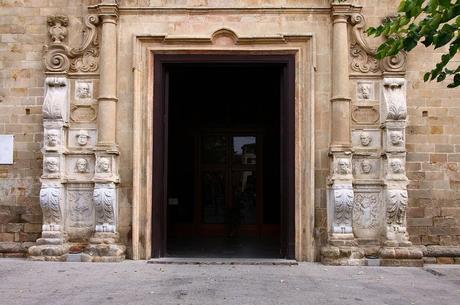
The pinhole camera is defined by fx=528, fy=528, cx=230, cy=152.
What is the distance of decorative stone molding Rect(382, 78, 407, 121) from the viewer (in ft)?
28.3

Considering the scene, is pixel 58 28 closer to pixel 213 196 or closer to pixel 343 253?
pixel 343 253

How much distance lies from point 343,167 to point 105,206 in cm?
391

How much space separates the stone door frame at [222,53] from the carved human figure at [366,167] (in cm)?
83

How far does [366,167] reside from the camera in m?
8.77

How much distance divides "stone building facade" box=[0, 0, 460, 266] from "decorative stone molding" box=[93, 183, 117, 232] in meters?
0.02

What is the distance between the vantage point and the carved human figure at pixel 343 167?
8547 mm

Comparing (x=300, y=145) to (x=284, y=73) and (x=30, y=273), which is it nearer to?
(x=284, y=73)

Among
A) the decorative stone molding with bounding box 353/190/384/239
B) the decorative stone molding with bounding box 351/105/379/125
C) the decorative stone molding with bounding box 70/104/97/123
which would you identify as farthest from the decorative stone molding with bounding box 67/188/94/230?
the decorative stone molding with bounding box 351/105/379/125

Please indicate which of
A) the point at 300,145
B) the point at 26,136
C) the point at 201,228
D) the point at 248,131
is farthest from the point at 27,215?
the point at 248,131

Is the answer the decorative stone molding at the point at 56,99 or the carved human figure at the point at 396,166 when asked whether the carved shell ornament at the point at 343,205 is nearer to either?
the carved human figure at the point at 396,166

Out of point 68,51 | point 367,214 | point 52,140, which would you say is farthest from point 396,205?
point 68,51

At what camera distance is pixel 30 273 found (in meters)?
7.64

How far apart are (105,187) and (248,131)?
20.8 ft

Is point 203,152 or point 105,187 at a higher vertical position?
point 203,152
